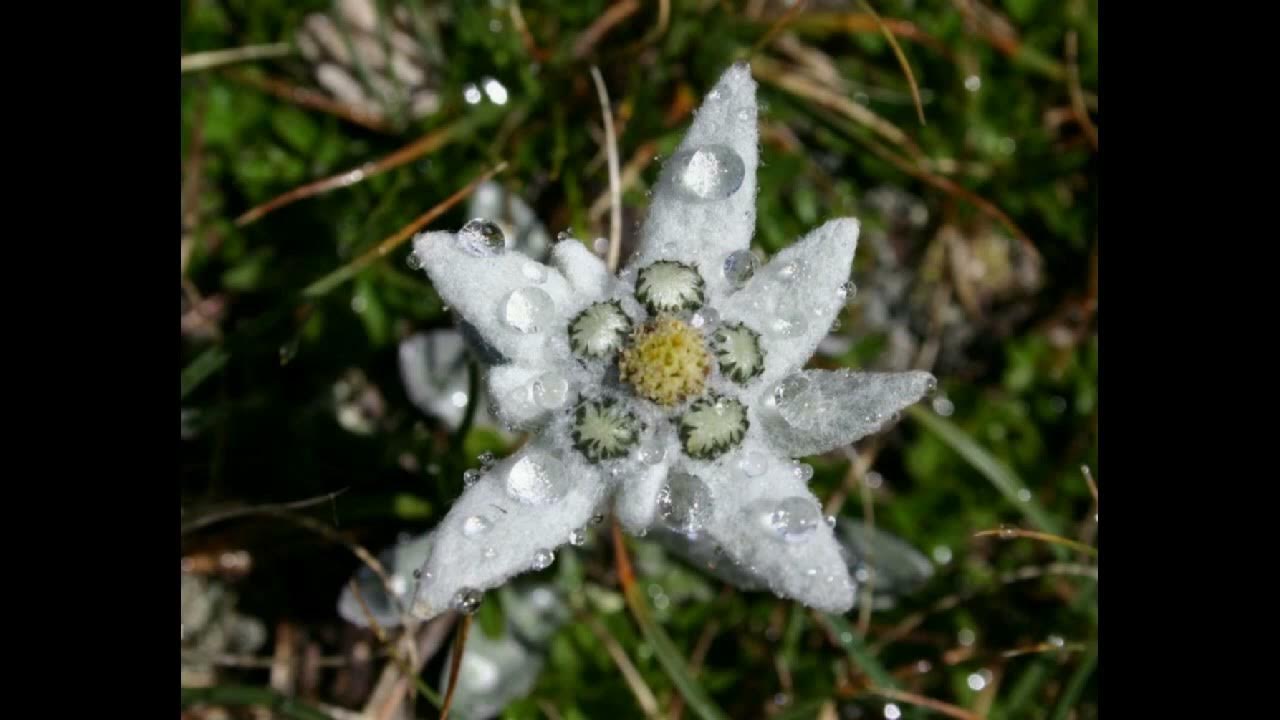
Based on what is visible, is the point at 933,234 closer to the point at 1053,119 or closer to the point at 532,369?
the point at 1053,119

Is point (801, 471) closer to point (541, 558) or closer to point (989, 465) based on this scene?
point (541, 558)

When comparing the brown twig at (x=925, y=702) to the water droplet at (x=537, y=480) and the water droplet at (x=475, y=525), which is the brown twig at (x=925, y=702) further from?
the water droplet at (x=475, y=525)

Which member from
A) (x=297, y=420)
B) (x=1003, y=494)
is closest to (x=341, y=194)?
(x=297, y=420)

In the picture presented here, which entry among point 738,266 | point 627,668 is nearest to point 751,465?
point 738,266

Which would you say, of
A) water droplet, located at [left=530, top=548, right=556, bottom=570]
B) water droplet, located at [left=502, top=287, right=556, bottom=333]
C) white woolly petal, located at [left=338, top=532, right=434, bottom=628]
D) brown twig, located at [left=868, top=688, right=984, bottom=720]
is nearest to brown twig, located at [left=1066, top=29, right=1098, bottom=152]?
brown twig, located at [left=868, top=688, right=984, bottom=720]

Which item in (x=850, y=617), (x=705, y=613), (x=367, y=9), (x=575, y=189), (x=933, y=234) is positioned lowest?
(x=850, y=617)

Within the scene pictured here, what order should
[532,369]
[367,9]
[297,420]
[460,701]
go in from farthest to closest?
[367,9] < [297,420] < [460,701] < [532,369]
